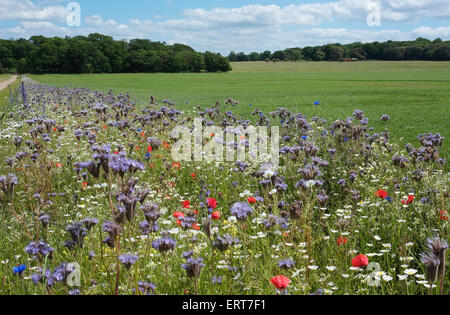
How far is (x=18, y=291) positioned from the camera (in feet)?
10.3

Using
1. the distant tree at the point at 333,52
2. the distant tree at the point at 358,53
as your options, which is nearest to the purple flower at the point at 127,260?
the distant tree at the point at 358,53

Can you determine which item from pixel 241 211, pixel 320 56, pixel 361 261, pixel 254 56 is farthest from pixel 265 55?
pixel 361 261

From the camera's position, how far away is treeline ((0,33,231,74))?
138ft

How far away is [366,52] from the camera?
110m

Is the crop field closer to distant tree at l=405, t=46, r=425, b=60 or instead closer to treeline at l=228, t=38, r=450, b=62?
treeline at l=228, t=38, r=450, b=62

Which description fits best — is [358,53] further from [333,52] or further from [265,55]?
[265,55]

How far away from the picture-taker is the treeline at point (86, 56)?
42.2m

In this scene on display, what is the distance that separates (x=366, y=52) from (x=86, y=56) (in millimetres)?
82763

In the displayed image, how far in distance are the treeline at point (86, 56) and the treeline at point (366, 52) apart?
4076 centimetres

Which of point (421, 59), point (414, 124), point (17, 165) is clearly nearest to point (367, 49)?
point (421, 59)

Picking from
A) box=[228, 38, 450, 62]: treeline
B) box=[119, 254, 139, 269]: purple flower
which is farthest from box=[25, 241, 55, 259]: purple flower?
box=[228, 38, 450, 62]: treeline

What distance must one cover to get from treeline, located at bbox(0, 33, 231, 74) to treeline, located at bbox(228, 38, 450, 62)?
40755 millimetres

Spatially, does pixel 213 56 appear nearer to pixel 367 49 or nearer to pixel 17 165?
pixel 367 49
